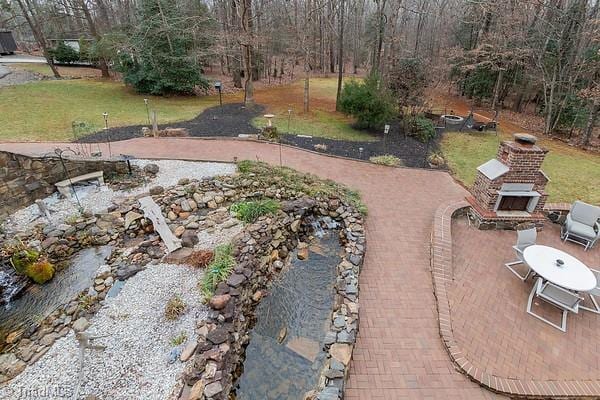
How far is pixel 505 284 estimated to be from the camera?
552cm

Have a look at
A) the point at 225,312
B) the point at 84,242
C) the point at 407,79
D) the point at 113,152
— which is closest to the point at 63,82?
the point at 113,152

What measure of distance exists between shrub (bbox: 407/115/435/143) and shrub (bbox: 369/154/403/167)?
9.94 ft

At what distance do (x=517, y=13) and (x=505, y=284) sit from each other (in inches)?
617

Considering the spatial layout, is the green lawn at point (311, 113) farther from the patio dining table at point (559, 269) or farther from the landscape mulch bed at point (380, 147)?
the patio dining table at point (559, 269)

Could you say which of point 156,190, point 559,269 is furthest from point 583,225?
point 156,190

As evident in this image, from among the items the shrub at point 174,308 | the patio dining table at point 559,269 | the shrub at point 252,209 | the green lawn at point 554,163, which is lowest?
the green lawn at point 554,163

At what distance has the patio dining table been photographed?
15.7 feet

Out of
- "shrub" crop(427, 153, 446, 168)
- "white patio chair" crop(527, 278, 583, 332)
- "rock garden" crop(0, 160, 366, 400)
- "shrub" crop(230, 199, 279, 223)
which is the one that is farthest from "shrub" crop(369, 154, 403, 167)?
"white patio chair" crop(527, 278, 583, 332)

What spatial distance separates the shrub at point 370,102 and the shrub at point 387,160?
298 cm

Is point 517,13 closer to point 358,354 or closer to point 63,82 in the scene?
point 358,354

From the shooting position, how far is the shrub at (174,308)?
4.73 metres

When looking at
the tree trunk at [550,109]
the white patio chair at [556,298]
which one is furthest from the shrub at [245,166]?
the tree trunk at [550,109]

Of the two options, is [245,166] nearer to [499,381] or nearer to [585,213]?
[499,381]

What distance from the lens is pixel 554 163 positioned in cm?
1108
